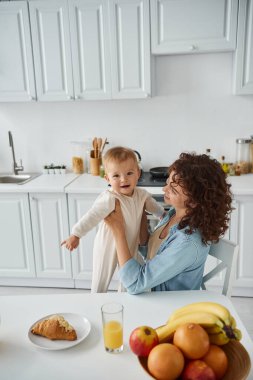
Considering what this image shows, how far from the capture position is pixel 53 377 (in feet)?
3.14

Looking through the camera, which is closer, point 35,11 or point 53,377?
point 53,377

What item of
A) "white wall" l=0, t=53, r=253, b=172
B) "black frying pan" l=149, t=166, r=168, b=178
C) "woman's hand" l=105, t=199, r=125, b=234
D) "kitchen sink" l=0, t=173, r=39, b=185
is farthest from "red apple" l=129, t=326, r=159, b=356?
"kitchen sink" l=0, t=173, r=39, b=185

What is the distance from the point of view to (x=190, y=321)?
36.8 inches

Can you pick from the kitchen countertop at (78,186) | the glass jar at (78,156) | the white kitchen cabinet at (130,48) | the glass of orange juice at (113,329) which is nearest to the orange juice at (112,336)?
the glass of orange juice at (113,329)

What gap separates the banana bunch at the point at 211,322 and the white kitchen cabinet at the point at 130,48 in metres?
2.16

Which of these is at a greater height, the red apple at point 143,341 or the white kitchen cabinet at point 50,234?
the red apple at point 143,341

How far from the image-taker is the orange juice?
3.38 ft

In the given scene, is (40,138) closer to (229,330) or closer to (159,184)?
(159,184)

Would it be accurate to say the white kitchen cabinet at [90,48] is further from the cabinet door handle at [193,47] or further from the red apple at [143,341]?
the red apple at [143,341]

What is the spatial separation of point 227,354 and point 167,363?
180 mm

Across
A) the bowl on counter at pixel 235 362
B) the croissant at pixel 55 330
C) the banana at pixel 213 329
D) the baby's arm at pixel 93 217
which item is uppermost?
the baby's arm at pixel 93 217

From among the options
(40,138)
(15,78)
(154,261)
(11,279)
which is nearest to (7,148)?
(40,138)

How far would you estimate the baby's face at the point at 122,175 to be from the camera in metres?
1.67

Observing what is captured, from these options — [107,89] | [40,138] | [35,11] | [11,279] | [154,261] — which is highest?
[35,11]
